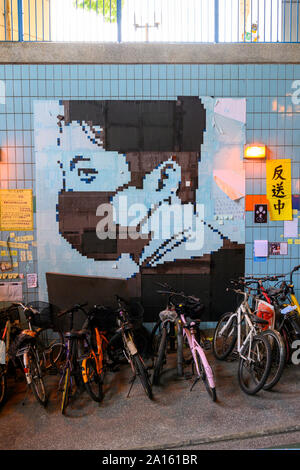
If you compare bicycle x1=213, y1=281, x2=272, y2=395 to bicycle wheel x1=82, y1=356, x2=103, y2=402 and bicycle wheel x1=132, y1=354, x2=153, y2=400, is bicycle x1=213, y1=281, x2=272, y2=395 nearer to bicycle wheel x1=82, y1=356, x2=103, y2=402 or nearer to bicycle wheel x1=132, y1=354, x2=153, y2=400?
bicycle wheel x1=132, y1=354, x2=153, y2=400

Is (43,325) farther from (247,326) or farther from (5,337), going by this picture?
(247,326)

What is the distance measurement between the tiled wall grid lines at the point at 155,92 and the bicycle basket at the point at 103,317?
1.64 m

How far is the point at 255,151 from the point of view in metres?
6.02

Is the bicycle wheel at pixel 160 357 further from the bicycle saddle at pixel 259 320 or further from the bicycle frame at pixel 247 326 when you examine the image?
the bicycle saddle at pixel 259 320

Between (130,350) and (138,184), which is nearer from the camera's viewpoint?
(130,350)

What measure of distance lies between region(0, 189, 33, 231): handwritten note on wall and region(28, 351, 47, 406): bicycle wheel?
2.56 meters

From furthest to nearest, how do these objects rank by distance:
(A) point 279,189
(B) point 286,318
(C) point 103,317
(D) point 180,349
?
(A) point 279,189, (C) point 103,317, (B) point 286,318, (D) point 180,349

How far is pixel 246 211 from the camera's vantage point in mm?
6129

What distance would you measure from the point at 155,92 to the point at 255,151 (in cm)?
213

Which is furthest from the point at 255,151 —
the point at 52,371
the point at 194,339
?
the point at 52,371

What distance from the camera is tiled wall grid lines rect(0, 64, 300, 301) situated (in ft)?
19.4

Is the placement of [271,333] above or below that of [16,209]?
below

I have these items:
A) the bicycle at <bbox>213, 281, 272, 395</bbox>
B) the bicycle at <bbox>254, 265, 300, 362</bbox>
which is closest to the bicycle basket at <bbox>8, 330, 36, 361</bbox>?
the bicycle at <bbox>213, 281, 272, 395</bbox>

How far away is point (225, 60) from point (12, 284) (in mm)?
5711
